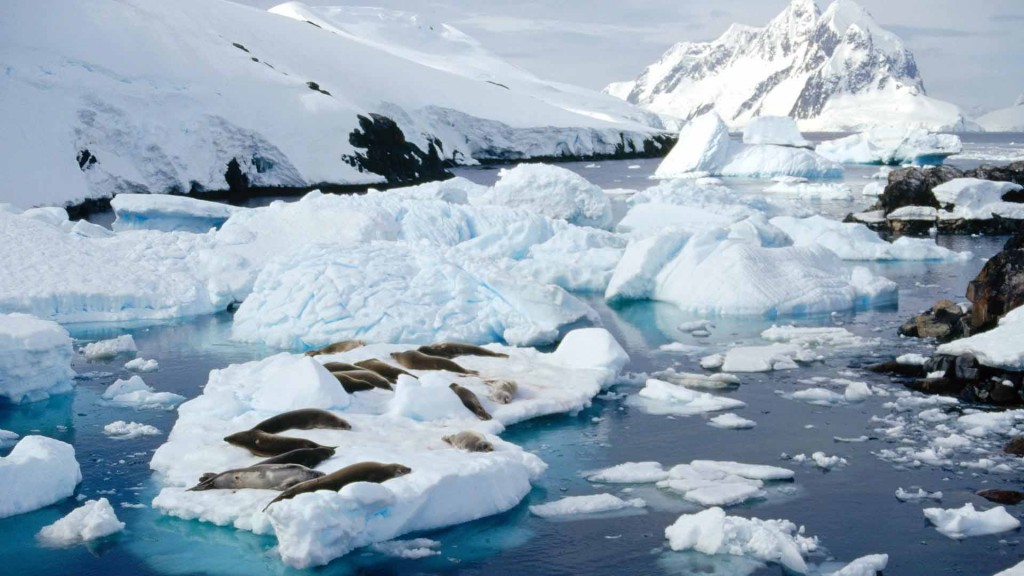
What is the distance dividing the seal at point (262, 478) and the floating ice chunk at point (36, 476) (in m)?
1.09

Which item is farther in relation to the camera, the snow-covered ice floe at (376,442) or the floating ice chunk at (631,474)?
the floating ice chunk at (631,474)

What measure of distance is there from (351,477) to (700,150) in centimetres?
3732

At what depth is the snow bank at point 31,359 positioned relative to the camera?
10336mm

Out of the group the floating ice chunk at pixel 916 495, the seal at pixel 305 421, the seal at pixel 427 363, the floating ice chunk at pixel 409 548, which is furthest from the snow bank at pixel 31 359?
the floating ice chunk at pixel 916 495

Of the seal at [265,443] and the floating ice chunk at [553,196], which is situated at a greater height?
the floating ice chunk at [553,196]

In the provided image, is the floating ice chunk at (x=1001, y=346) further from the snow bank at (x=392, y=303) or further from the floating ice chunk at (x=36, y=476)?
the floating ice chunk at (x=36, y=476)

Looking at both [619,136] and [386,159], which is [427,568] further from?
[619,136]

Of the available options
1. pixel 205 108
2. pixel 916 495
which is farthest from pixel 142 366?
pixel 205 108

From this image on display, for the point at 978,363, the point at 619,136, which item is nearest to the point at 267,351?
the point at 978,363

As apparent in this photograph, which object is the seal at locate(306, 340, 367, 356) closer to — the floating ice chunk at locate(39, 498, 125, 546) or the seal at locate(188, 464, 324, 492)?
the seal at locate(188, 464, 324, 492)

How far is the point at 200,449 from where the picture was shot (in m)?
8.16

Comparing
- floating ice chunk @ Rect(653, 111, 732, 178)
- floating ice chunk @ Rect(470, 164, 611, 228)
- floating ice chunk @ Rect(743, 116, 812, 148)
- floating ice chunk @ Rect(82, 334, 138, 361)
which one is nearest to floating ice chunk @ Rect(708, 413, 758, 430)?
floating ice chunk @ Rect(82, 334, 138, 361)

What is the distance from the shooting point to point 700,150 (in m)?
42.5

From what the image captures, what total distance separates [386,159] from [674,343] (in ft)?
101
